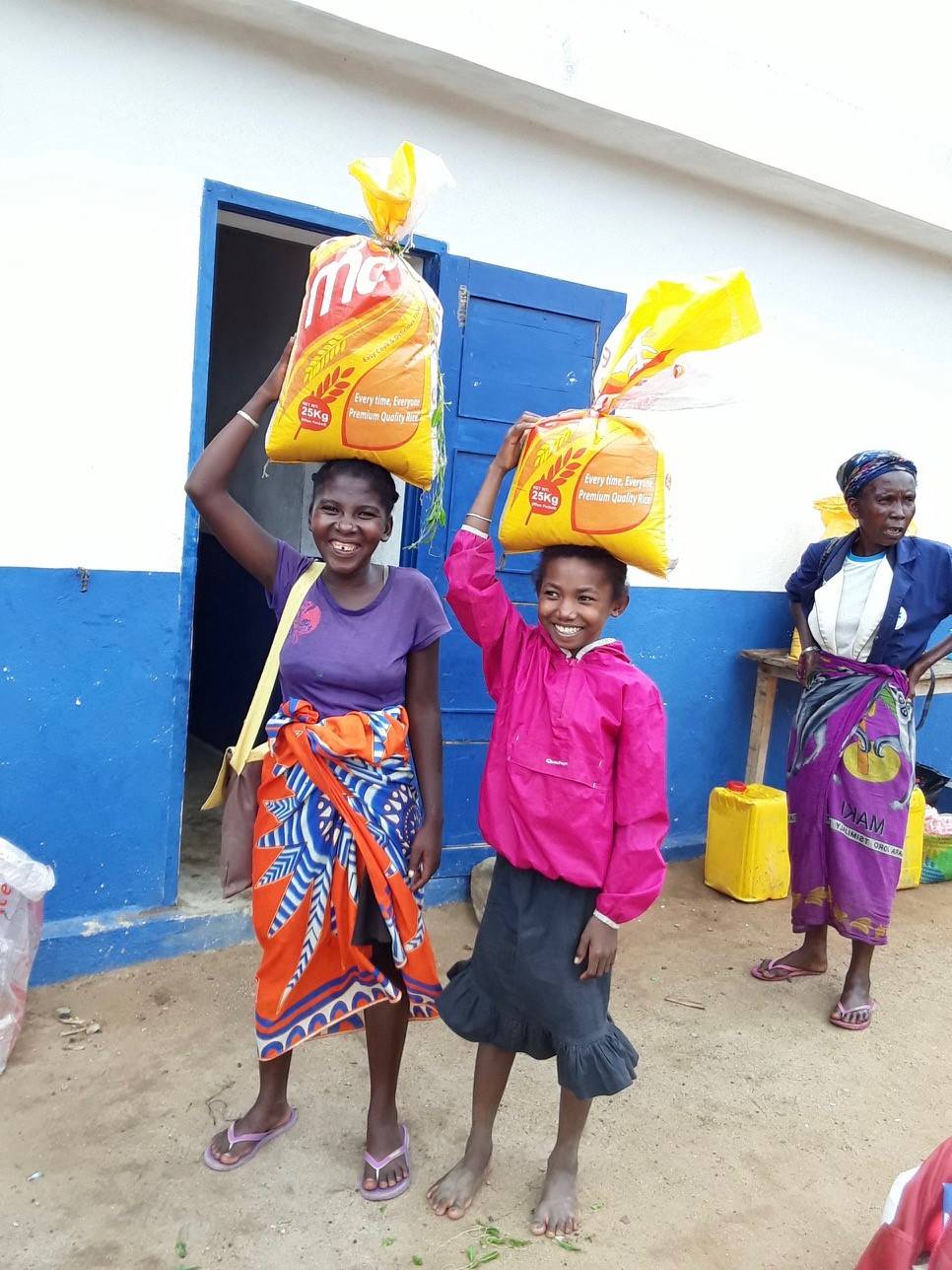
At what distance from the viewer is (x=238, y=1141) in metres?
2.29

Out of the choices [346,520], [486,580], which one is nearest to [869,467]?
[486,580]

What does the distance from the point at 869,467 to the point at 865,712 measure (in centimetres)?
82

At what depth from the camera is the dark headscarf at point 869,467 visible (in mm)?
3080

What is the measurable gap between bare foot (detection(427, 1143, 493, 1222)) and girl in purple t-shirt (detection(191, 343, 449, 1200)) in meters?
0.10

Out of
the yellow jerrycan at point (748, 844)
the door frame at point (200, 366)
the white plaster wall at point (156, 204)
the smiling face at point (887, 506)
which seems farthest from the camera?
the yellow jerrycan at point (748, 844)

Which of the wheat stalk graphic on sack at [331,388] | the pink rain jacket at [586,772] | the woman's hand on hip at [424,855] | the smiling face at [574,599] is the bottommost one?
the woman's hand on hip at [424,855]

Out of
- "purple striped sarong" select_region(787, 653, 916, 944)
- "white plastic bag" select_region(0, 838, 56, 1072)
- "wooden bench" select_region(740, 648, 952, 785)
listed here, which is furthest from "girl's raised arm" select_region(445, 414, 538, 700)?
"wooden bench" select_region(740, 648, 952, 785)

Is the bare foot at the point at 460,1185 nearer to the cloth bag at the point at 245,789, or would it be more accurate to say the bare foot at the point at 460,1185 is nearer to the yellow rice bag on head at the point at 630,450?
the cloth bag at the point at 245,789

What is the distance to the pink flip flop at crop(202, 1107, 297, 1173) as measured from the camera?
225cm

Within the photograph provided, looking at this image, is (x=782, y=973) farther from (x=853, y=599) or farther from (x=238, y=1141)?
(x=238, y=1141)

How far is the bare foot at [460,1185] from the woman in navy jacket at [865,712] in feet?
5.04

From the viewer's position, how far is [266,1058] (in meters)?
2.22

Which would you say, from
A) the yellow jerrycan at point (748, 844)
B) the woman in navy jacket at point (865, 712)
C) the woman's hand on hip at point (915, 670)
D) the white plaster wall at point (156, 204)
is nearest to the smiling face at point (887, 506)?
the woman in navy jacket at point (865, 712)

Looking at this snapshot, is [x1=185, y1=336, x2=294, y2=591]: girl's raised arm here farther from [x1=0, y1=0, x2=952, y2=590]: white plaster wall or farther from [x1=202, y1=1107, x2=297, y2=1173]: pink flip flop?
[x1=202, y1=1107, x2=297, y2=1173]: pink flip flop
